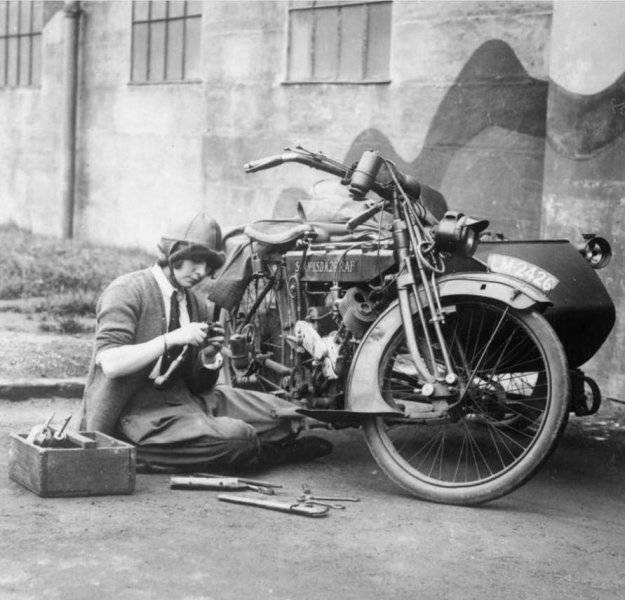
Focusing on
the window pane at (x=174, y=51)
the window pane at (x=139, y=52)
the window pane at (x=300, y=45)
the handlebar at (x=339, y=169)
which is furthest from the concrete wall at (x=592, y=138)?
the window pane at (x=139, y=52)

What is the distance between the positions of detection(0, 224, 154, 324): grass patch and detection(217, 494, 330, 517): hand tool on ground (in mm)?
4480

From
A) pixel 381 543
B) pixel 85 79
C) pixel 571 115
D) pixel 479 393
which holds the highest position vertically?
pixel 85 79

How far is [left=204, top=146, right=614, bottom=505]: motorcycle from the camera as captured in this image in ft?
17.0

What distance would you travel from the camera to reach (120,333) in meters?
5.46

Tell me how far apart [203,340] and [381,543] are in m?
1.34

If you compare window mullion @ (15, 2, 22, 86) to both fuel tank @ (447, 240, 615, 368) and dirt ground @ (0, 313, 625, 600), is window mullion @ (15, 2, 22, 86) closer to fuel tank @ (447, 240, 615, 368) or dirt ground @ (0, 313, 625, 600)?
dirt ground @ (0, 313, 625, 600)

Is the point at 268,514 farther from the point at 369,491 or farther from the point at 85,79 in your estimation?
the point at 85,79

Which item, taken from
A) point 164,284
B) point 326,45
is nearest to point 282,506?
point 164,284

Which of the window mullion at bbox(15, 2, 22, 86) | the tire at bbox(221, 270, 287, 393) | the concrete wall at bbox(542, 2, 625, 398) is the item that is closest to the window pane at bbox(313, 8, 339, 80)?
the concrete wall at bbox(542, 2, 625, 398)

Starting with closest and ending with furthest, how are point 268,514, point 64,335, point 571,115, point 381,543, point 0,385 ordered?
point 381,543, point 268,514, point 0,385, point 571,115, point 64,335

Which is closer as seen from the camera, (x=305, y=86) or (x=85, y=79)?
(x=305, y=86)

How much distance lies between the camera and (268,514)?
4.96 meters

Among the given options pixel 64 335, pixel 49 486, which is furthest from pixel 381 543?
pixel 64 335

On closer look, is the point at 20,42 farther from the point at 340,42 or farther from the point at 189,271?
the point at 189,271
